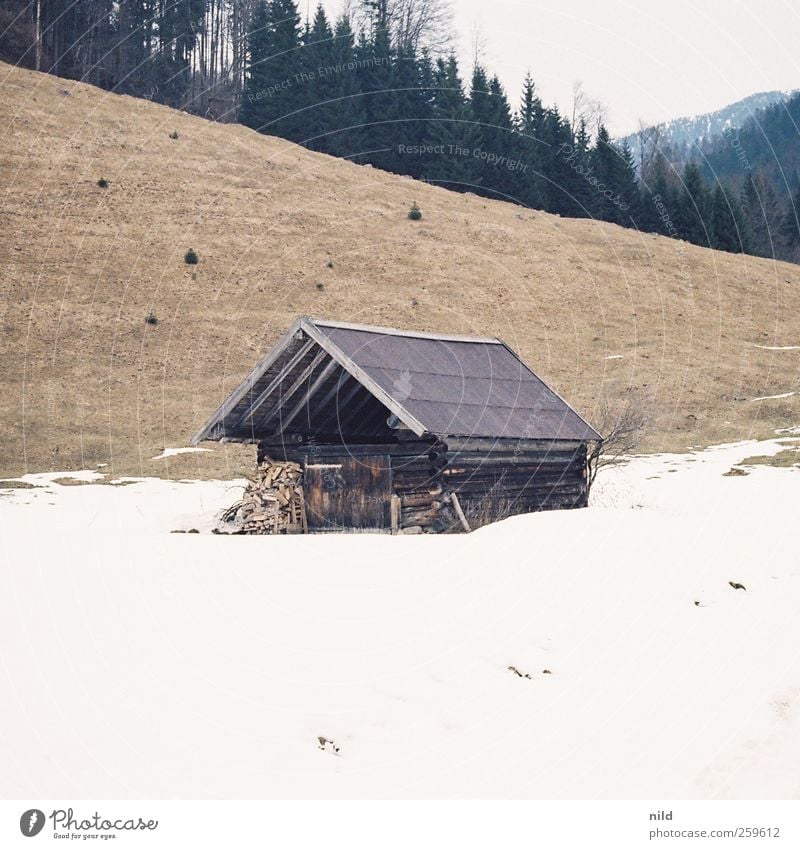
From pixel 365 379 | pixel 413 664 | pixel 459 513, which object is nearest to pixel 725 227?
pixel 459 513

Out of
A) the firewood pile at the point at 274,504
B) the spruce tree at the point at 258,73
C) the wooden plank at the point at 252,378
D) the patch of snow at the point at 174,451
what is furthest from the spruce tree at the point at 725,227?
the wooden plank at the point at 252,378

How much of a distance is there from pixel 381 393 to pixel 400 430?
1500mm

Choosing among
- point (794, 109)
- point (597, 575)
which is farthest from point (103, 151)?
point (794, 109)

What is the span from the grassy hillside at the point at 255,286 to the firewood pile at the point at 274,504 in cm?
1516

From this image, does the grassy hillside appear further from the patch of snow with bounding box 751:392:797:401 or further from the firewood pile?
the firewood pile

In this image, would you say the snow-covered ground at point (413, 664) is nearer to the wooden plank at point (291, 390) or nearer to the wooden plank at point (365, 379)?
the wooden plank at point (365, 379)

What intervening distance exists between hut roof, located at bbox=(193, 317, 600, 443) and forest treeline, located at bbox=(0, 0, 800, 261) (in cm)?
5560

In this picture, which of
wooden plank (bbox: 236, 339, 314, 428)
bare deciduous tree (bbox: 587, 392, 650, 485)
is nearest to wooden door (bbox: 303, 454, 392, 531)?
wooden plank (bbox: 236, 339, 314, 428)

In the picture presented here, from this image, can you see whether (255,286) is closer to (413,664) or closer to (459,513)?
(459,513)

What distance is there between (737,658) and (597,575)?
3.05m

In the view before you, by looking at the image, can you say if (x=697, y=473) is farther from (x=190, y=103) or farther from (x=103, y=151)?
(x=190, y=103)

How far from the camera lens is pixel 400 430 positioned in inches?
853

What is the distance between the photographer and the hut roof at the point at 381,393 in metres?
20.9

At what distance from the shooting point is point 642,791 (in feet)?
31.7
